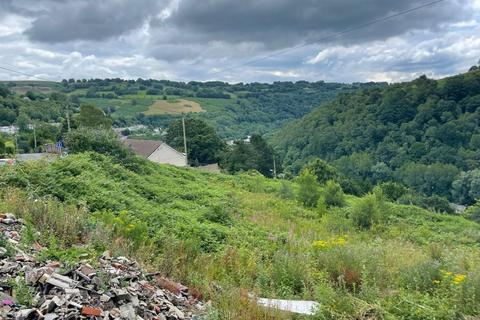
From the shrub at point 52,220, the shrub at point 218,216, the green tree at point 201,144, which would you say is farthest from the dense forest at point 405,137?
the shrub at point 52,220

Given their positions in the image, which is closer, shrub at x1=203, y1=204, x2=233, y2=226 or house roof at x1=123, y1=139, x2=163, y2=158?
shrub at x1=203, y1=204, x2=233, y2=226

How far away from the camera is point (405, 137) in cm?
6669

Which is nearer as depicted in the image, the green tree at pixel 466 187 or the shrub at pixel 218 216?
the shrub at pixel 218 216

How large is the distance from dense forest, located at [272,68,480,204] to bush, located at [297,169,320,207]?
36.7 m

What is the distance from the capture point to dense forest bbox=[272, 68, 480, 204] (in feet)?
187

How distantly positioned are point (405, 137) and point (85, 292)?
6978cm

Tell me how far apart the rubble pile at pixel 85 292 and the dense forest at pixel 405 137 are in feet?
176

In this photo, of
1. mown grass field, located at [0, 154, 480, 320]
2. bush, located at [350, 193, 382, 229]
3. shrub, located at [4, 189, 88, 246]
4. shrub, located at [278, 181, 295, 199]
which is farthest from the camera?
shrub, located at [278, 181, 295, 199]

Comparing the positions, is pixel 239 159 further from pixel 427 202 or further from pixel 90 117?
pixel 427 202

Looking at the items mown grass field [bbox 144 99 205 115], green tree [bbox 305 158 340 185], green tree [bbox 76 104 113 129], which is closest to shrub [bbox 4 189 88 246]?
green tree [bbox 76 104 113 129]

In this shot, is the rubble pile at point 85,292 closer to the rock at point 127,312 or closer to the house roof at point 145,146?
the rock at point 127,312

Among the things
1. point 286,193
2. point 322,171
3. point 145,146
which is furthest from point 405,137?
point 286,193

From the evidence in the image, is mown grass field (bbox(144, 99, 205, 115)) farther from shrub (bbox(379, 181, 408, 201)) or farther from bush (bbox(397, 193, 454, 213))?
bush (bbox(397, 193, 454, 213))

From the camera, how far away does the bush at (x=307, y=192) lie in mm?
20312
